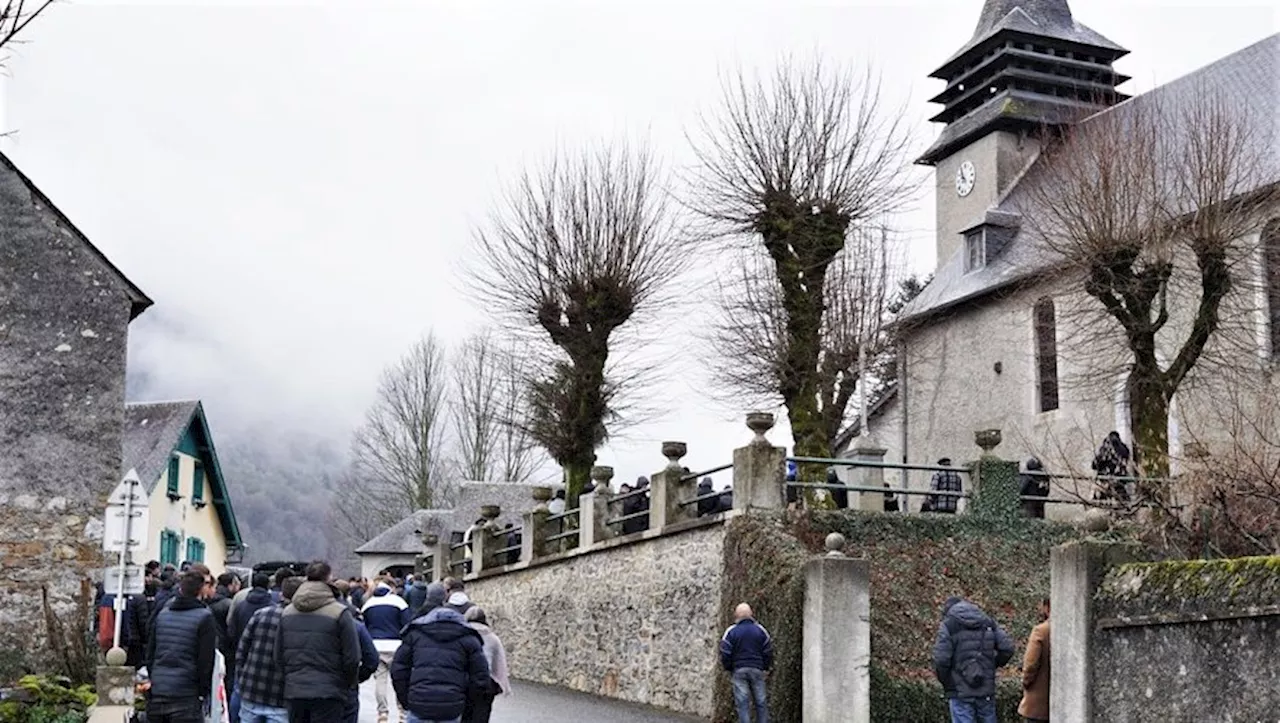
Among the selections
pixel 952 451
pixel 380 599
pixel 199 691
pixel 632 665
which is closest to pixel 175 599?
pixel 199 691

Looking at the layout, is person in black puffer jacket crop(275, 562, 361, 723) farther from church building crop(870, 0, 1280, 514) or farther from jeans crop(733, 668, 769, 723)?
church building crop(870, 0, 1280, 514)

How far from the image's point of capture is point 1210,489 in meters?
13.4

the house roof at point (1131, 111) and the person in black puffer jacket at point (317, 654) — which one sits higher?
the house roof at point (1131, 111)

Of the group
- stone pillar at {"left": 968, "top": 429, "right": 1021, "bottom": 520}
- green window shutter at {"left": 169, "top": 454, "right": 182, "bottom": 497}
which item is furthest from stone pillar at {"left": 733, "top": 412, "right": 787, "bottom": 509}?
green window shutter at {"left": 169, "top": 454, "right": 182, "bottom": 497}

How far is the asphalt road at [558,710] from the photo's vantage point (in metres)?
18.2

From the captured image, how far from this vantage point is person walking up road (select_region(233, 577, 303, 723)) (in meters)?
10.6

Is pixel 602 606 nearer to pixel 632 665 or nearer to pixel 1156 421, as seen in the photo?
pixel 632 665

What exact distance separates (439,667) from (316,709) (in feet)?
2.83

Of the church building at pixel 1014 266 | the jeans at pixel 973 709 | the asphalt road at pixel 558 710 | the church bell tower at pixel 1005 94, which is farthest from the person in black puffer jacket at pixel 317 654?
the church bell tower at pixel 1005 94

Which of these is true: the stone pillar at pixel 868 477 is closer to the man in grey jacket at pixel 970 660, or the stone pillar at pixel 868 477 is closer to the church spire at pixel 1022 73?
the man in grey jacket at pixel 970 660

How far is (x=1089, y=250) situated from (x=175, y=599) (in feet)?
50.9

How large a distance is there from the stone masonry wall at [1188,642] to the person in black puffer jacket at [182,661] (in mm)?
6347

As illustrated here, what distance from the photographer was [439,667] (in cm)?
1027

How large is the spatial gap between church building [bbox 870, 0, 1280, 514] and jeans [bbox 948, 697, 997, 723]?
525 inches
